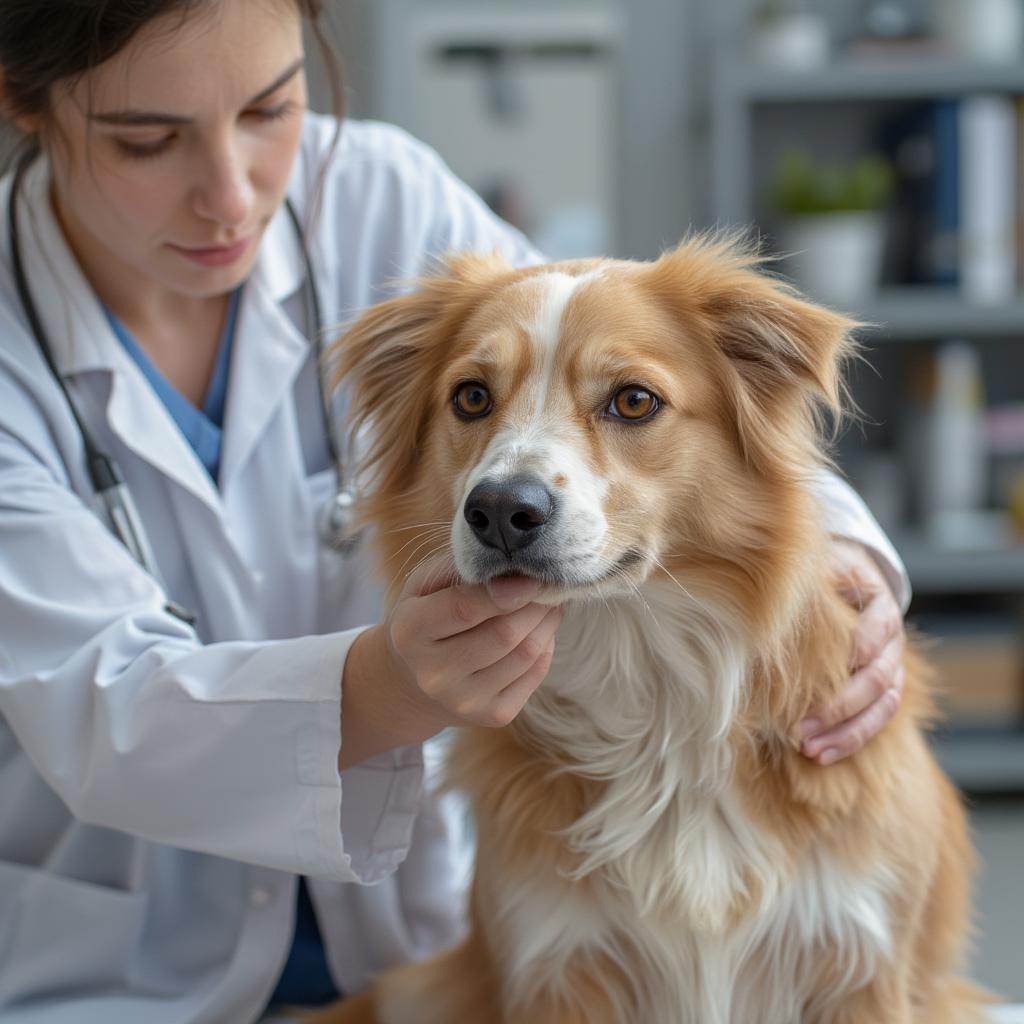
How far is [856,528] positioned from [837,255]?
1.70m

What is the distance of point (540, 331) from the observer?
1.16 meters

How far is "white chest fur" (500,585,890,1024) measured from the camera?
1146 millimetres

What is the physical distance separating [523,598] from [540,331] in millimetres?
284

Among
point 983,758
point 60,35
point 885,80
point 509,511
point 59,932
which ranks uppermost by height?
point 885,80

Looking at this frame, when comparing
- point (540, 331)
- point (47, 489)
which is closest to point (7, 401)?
point (47, 489)

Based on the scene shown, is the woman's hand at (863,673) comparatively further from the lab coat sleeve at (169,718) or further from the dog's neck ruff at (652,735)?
the lab coat sleeve at (169,718)

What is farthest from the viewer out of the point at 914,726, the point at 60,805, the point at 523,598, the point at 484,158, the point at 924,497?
the point at 484,158

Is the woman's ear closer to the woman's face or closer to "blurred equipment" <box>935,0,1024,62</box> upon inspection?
the woman's face

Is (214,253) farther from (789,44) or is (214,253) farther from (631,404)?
(789,44)

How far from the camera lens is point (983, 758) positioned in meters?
2.95

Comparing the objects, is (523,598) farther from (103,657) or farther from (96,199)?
(96,199)

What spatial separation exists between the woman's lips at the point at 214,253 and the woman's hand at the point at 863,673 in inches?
28.3

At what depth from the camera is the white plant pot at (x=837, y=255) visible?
2.84m

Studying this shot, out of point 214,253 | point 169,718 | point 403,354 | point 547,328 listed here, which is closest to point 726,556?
point 547,328
